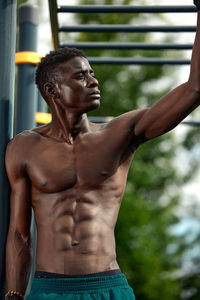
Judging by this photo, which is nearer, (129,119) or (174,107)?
(174,107)

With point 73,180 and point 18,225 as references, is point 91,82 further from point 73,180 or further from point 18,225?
point 18,225

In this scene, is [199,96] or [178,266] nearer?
[199,96]

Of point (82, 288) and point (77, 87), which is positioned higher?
point (77, 87)

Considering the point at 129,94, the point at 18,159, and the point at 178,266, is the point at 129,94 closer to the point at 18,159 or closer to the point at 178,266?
the point at 178,266

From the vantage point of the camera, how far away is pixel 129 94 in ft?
35.5

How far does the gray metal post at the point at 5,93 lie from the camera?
5.87ft

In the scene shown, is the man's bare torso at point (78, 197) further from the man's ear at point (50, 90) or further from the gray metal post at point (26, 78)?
the gray metal post at point (26, 78)

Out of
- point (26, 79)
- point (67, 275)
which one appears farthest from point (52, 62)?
point (26, 79)

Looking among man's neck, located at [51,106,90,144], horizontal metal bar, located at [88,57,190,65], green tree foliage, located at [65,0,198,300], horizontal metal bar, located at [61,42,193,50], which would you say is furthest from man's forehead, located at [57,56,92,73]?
green tree foliage, located at [65,0,198,300]

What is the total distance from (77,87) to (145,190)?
8.84 m

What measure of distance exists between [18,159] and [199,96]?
582 millimetres

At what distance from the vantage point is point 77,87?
1727 mm

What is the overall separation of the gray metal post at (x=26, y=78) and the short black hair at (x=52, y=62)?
2.03ft

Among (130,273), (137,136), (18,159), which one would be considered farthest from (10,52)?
(130,273)
